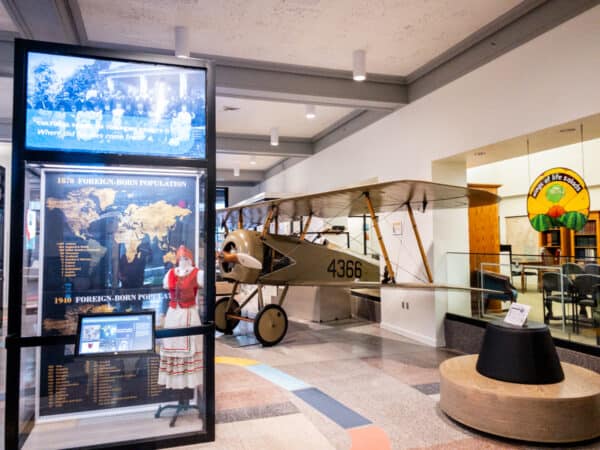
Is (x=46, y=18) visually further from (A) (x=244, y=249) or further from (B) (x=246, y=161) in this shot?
(B) (x=246, y=161)

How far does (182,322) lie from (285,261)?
367 cm

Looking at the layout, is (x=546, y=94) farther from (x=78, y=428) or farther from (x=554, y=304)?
(x=78, y=428)

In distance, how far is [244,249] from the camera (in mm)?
5980

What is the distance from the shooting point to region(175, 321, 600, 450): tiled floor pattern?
2.97m

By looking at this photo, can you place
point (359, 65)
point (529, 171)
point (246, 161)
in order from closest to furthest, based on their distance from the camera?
1. point (359, 65)
2. point (529, 171)
3. point (246, 161)

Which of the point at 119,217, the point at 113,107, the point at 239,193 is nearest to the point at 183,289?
the point at 119,217

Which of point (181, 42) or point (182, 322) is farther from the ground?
point (181, 42)

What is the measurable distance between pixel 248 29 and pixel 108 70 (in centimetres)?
244

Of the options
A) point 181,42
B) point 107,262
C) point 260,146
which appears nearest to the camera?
point 107,262

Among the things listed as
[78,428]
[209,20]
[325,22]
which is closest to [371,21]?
[325,22]

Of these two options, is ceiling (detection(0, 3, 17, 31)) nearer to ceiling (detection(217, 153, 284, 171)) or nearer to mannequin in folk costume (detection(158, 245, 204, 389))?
mannequin in folk costume (detection(158, 245, 204, 389))

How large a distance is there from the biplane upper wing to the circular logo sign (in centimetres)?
60

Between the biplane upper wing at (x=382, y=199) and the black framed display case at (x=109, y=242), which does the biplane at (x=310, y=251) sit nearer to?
the biplane upper wing at (x=382, y=199)

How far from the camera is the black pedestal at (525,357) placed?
3152 mm
